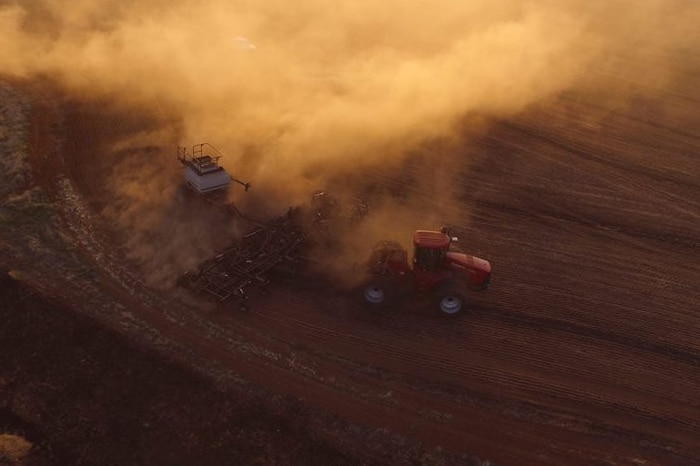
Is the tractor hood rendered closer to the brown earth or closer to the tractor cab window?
the tractor cab window

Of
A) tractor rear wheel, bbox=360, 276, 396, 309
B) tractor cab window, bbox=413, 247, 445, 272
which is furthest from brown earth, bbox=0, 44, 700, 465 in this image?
tractor cab window, bbox=413, 247, 445, 272

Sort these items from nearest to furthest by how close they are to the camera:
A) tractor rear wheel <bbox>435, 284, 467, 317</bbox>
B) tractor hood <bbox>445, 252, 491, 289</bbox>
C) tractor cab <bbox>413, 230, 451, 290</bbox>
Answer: tractor cab <bbox>413, 230, 451, 290</bbox> → tractor rear wheel <bbox>435, 284, 467, 317</bbox> → tractor hood <bbox>445, 252, 491, 289</bbox>

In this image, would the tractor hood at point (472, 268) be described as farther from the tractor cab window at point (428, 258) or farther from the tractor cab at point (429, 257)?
the tractor cab window at point (428, 258)

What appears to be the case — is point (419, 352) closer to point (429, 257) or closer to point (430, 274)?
point (430, 274)

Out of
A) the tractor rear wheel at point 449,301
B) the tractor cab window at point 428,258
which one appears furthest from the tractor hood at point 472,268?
the tractor rear wheel at point 449,301

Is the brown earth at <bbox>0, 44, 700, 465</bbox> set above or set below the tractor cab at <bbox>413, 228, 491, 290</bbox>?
below

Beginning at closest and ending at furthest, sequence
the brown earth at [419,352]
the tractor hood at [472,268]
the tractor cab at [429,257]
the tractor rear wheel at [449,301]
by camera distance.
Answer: the brown earth at [419,352] → the tractor cab at [429,257] → the tractor rear wheel at [449,301] → the tractor hood at [472,268]

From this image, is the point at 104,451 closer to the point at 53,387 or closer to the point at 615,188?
the point at 53,387

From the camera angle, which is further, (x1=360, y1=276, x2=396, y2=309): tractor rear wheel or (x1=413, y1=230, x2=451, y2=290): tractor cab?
(x1=360, y1=276, x2=396, y2=309): tractor rear wheel

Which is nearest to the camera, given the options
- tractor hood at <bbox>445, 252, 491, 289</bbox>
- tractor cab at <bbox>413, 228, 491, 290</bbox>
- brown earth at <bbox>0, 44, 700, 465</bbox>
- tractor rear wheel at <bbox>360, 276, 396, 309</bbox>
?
brown earth at <bbox>0, 44, 700, 465</bbox>

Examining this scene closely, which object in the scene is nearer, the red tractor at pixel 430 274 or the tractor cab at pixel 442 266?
the tractor cab at pixel 442 266
